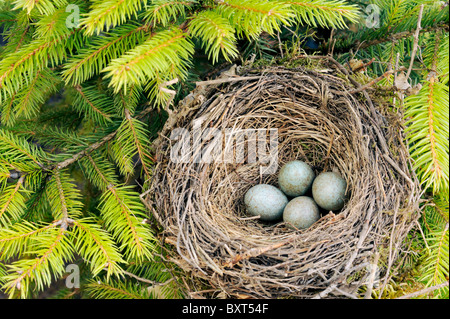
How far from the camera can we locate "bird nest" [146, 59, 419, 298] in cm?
103

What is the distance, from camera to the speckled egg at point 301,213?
1.35 meters

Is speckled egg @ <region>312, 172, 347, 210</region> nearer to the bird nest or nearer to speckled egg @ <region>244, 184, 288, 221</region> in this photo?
the bird nest

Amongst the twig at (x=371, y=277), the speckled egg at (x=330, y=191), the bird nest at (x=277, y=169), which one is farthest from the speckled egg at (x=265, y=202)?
the twig at (x=371, y=277)

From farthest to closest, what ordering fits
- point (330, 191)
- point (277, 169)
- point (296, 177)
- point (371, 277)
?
1. point (277, 169)
2. point (296, 177)
3. point (330, 191)
4. point (371, 277)

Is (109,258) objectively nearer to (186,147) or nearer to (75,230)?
(75,230)

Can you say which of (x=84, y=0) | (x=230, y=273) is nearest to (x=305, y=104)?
(x=230, y=273)

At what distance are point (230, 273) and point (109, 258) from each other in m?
0.32

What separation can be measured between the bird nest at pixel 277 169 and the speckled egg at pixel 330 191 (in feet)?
0.10

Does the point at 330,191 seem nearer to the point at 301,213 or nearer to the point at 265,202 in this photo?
the point at 301,213

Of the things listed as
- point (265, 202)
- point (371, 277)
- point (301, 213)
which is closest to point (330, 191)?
point (301, 213)

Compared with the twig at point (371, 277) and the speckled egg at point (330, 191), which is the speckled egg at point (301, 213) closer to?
the speckled egg at point (330, 191)

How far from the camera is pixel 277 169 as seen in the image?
1.59 meters

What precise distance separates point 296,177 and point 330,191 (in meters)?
0.16

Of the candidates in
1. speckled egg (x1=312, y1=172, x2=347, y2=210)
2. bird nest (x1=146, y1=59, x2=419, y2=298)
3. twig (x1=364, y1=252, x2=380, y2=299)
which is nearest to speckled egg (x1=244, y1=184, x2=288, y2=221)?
bird nest (x1=146, y1=59, x2=419, y2=298)
